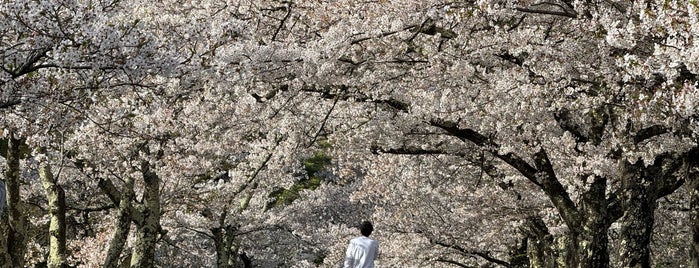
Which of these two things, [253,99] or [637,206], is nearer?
[637,206]

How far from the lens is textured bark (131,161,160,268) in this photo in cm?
1667

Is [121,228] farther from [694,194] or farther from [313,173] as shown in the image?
Answer: [313,173]

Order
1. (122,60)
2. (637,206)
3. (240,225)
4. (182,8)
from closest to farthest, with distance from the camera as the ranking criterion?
(122,60)
(637,206)
(182,8)
(240,225)

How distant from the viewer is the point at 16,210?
13.3 m

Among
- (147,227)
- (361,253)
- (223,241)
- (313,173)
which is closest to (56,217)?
(147,227)

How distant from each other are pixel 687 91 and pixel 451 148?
7896 mm

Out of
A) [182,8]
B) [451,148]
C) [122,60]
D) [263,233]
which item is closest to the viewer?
[122,60]

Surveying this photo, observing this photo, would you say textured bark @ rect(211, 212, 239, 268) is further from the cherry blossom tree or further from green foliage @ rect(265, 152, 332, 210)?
green foliage @ rect(265, 152, 332, 210)

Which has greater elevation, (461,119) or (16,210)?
(461,119)

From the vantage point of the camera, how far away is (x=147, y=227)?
16.8m

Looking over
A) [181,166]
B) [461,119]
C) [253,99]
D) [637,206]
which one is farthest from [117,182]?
[637,206]

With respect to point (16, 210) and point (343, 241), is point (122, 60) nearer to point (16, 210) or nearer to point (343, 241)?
point (16, 210)

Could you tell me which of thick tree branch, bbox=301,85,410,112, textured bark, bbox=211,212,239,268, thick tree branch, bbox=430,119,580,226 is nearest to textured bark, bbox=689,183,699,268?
thick tree branch, bbox=430,119,580,226

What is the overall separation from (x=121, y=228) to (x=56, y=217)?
1.22 metres
